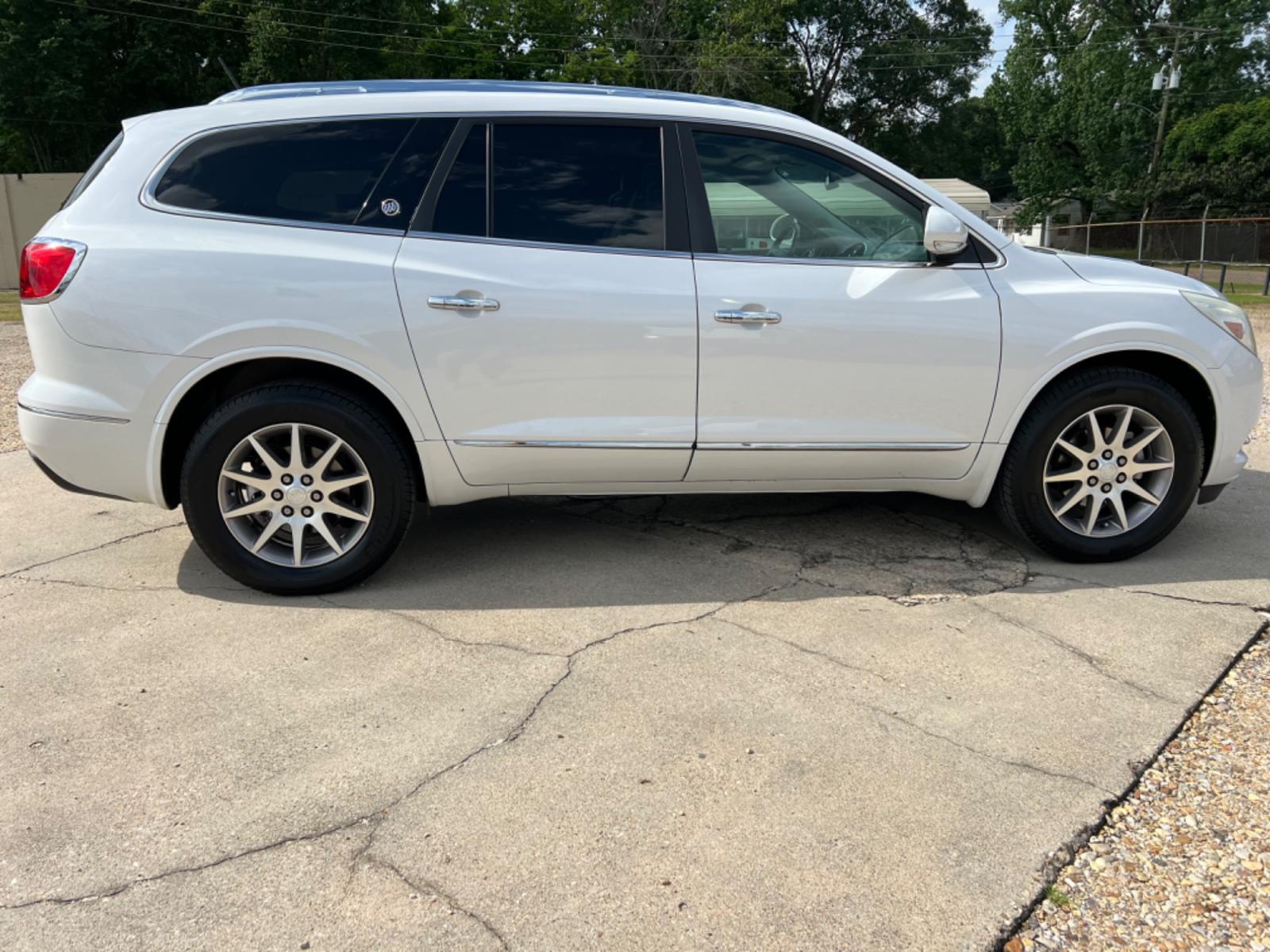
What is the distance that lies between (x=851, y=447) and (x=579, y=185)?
1.52 metres

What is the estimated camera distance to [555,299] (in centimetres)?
367

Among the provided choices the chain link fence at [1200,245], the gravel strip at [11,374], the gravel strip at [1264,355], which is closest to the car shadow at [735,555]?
the gravel strip at [1264,355]

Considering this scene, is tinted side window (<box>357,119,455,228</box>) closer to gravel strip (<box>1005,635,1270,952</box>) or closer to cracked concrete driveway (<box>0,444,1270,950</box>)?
cracked concrete driveway (<box>0,444,1270,950</box>)

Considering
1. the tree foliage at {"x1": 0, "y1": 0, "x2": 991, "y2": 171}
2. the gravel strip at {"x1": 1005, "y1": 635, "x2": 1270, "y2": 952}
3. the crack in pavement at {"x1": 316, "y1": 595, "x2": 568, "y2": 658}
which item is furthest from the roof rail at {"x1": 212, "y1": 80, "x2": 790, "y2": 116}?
the tree foliage at {"x1": 0, "y1": 0, "x2": 991, "y2": 171}

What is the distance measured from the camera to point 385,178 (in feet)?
12.2

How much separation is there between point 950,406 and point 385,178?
2.41 meters

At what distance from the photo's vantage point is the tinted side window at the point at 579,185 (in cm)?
376

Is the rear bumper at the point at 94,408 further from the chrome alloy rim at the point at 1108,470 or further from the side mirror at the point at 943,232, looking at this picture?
the chrome alloy rim at the point at 1108,470

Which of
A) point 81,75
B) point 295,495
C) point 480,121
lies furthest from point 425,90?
point 81,75

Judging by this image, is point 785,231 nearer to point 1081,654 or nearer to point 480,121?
point 480,121

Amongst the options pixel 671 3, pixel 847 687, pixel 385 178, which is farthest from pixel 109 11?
pixel 847 687

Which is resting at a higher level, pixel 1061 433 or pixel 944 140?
pixel 944 140

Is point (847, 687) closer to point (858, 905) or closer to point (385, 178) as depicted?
point (858, 905)

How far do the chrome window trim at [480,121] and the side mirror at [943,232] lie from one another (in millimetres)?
125
